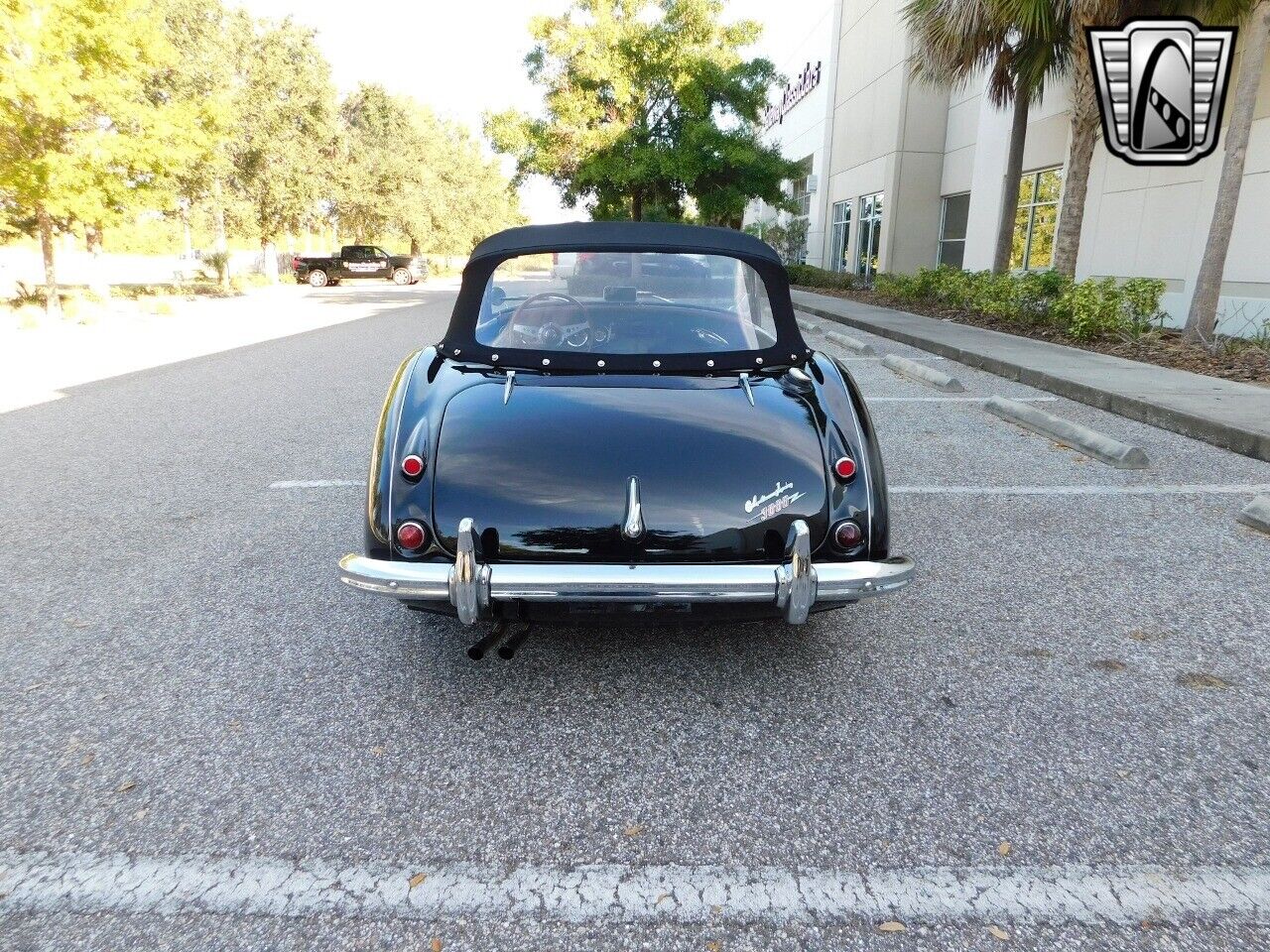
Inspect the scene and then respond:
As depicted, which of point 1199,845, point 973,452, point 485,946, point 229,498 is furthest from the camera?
point 973,452

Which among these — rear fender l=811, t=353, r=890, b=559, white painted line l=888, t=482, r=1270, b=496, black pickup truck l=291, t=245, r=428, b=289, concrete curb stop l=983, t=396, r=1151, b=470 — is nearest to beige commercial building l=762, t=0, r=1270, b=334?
concrete curb stop l=983, t=396, r=1151, b=470

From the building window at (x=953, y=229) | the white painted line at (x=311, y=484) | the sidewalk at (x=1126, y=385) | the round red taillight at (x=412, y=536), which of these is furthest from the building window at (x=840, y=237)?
the round red taillight at (x=412, y=536)

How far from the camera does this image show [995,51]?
48.2ft

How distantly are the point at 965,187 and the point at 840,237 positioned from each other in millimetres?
10296

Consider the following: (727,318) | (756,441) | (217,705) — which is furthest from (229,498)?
(756,441)

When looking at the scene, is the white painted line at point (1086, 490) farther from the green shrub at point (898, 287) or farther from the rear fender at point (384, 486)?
the green shrub at point (898, 287)

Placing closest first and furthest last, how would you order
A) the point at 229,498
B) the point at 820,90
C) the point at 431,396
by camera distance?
the point at 431,396 < the point at 229,498 < the point at 820,90

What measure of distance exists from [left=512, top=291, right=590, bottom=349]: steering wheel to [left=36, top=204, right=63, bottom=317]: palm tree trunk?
51.3 feet

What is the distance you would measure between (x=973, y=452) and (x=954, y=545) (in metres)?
2.17

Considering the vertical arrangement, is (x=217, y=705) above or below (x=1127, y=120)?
below

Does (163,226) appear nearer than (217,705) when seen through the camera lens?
No

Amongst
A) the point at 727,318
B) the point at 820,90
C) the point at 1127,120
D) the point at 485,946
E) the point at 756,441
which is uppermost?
Result: the point at 820,90

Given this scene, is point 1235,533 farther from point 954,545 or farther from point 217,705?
point 217,705

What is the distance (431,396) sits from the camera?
302 centimetres
